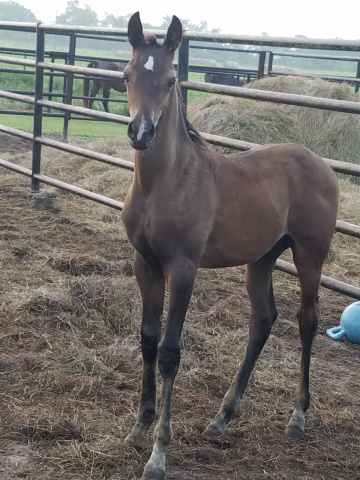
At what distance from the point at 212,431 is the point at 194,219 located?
2.94ft

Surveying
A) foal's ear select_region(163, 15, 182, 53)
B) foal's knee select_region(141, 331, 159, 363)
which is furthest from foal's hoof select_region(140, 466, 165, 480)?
foal's ear select_region(163, 15, 182, 53)

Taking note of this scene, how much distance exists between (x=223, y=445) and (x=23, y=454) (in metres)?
0.80

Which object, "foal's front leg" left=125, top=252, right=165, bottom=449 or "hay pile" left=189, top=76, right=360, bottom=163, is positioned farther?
"hay pile" left=189, top=76, right=360, bottom=163

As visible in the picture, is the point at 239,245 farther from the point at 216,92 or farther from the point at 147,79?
the point at 216,92

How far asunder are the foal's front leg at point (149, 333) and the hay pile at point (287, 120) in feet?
17.6

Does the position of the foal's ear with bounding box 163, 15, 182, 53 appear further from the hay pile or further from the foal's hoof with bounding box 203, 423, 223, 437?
the hay pile

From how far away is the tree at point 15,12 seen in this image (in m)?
71.3

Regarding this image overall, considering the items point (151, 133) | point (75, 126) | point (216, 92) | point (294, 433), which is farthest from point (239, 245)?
point (75, 126)

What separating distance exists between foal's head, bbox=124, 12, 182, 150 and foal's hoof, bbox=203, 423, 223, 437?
1.22 metres

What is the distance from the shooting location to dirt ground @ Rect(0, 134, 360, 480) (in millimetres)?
2547

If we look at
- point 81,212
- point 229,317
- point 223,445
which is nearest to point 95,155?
point 81,212

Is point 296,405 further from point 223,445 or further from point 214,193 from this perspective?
point 214,193

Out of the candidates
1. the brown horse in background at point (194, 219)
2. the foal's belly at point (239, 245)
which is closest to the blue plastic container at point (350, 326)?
the brown horse in background at point (194, 219)

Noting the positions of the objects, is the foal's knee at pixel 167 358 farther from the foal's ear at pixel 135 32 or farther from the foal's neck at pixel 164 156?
the foal's ear at pixel 135 32
